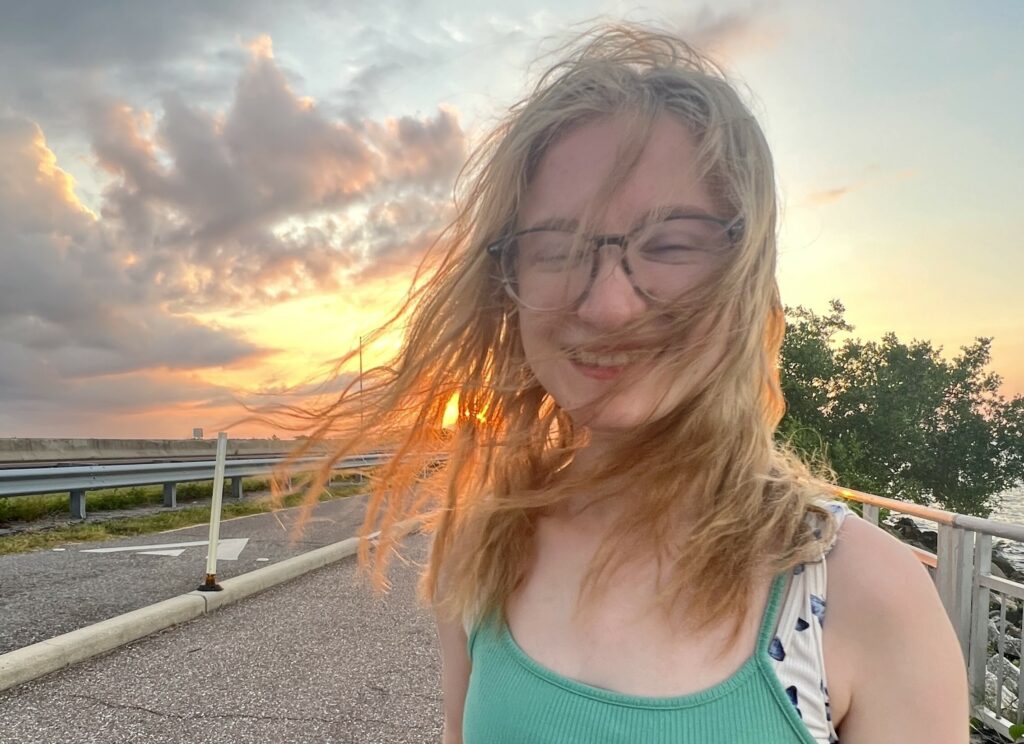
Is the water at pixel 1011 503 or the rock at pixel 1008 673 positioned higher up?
the rock at pixel 1008 673

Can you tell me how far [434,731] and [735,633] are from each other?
3.20 meters

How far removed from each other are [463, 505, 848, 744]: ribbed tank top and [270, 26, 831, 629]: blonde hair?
2.7 inches

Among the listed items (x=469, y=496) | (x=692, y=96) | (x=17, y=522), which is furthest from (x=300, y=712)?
(x=17, y=522)

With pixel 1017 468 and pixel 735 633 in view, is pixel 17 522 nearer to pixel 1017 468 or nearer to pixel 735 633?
pixel 735 633

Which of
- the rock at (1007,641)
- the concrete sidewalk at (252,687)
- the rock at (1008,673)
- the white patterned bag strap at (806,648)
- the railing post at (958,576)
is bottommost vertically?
the concrete sidewalk at (252,687)

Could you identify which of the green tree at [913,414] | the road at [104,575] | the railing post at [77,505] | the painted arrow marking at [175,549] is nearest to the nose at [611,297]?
the road at [104,575]

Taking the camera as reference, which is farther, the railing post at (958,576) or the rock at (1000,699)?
the railing post at (958,576)

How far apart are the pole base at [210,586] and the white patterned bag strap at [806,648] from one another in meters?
5.97

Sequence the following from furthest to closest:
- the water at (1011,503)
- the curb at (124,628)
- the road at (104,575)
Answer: the water at (1011,503) < the road at (104,575) < the curb at (124,628)

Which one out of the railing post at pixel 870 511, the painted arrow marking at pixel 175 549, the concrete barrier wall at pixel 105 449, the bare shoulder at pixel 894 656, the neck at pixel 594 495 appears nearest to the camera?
the bare shoulder at pixel 894 656

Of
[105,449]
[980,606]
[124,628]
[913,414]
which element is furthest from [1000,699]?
[913,414]

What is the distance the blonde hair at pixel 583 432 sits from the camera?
47.0 inches

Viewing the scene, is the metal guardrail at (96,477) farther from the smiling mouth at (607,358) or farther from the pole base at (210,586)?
the smiling mouth at (607,358)

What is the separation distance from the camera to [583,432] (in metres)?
1.56
